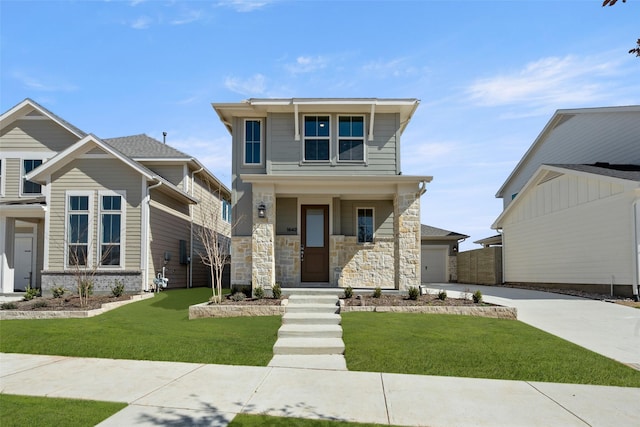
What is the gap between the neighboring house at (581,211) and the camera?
13205 mm

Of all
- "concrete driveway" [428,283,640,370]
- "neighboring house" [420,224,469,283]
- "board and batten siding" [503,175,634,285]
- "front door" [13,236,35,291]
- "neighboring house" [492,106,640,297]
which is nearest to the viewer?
"concrete driveway" [428,283,640,370]

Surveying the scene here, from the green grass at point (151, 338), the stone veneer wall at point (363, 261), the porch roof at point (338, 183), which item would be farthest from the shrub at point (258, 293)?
the stone veneer wall at point (363, 261)

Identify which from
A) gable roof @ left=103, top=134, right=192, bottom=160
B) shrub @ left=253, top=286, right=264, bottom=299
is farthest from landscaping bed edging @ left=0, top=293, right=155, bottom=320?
gable roof @ left=103, top=134, right=192, bottom=160

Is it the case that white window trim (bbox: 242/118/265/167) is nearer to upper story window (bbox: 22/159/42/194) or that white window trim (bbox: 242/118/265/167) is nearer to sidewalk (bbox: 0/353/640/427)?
sidewalk (bbox: 0/353/640/427)

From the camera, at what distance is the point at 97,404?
5160 millimetres

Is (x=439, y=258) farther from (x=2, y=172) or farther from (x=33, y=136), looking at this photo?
(x=2, y=172)

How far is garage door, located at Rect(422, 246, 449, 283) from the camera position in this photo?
25.0 m

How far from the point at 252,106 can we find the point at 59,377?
9.26m

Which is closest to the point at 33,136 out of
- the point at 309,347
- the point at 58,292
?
the point at 58,292

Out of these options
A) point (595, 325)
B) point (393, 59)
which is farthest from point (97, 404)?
point (595, 325)

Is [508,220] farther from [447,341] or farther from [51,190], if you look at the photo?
[51,190]

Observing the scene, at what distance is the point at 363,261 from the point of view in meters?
14.2

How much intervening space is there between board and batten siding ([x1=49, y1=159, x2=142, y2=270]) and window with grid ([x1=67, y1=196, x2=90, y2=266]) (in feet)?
0.69

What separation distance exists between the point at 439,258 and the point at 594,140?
9.42m
